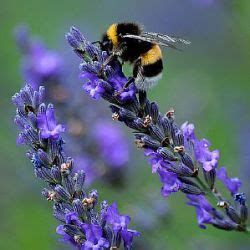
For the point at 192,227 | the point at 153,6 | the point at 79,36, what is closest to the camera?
the point at 79,36

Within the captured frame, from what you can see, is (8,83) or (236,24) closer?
(236,24)

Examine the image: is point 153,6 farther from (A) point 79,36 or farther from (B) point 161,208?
(A) point 79,36

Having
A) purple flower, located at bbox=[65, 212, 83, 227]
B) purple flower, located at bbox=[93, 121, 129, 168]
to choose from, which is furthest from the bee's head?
purple flower, located at bbox=[93, 121, 129, 168]

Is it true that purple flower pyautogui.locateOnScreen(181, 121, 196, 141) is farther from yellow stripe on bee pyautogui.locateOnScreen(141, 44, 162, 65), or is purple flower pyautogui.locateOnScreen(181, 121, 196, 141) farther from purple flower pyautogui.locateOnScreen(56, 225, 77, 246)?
purple flower pyautogui.locateOnScreen(56, 225, 77, 246)

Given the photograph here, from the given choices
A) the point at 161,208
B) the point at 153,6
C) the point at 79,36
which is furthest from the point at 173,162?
the point at 153,6

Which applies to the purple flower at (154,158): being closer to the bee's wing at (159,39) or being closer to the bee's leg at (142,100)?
the bee's leg at (142,100)

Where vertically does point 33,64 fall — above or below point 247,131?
below

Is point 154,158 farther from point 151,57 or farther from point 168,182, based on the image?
point 151,57
